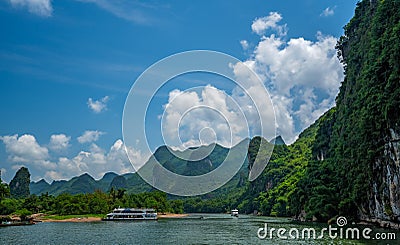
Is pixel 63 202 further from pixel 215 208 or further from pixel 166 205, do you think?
pixel 215 208

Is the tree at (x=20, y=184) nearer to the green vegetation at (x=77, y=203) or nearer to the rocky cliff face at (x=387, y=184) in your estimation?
the green vegetation at (x=77, y=203)

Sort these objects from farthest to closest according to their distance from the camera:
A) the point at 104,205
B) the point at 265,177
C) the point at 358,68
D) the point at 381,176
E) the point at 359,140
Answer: the point at 265,177 → the point at 104,205 → the point at 358,68 → the point at 359,140 → the point at 381,176

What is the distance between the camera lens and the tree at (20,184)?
8928cm

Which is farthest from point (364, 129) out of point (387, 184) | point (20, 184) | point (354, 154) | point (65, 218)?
point (20, 184)

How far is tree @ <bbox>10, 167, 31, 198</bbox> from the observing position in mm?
89281

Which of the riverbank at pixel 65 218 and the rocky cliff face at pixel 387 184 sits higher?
the rocky cliff face at pixel 387 184

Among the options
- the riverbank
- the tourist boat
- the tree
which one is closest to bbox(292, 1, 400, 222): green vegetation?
the tourist boat

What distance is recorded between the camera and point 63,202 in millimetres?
56469

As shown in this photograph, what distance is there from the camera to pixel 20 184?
90.2 m

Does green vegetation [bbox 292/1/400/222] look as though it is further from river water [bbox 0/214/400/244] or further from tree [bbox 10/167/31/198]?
tree [bbox 10/167/31/198]

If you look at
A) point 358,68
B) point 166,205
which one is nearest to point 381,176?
point 358,68

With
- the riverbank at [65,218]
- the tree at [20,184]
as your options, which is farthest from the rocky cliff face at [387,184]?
the tree at [20,184]

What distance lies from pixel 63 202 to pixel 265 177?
136 feet

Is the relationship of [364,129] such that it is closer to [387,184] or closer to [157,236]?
[387,184]
